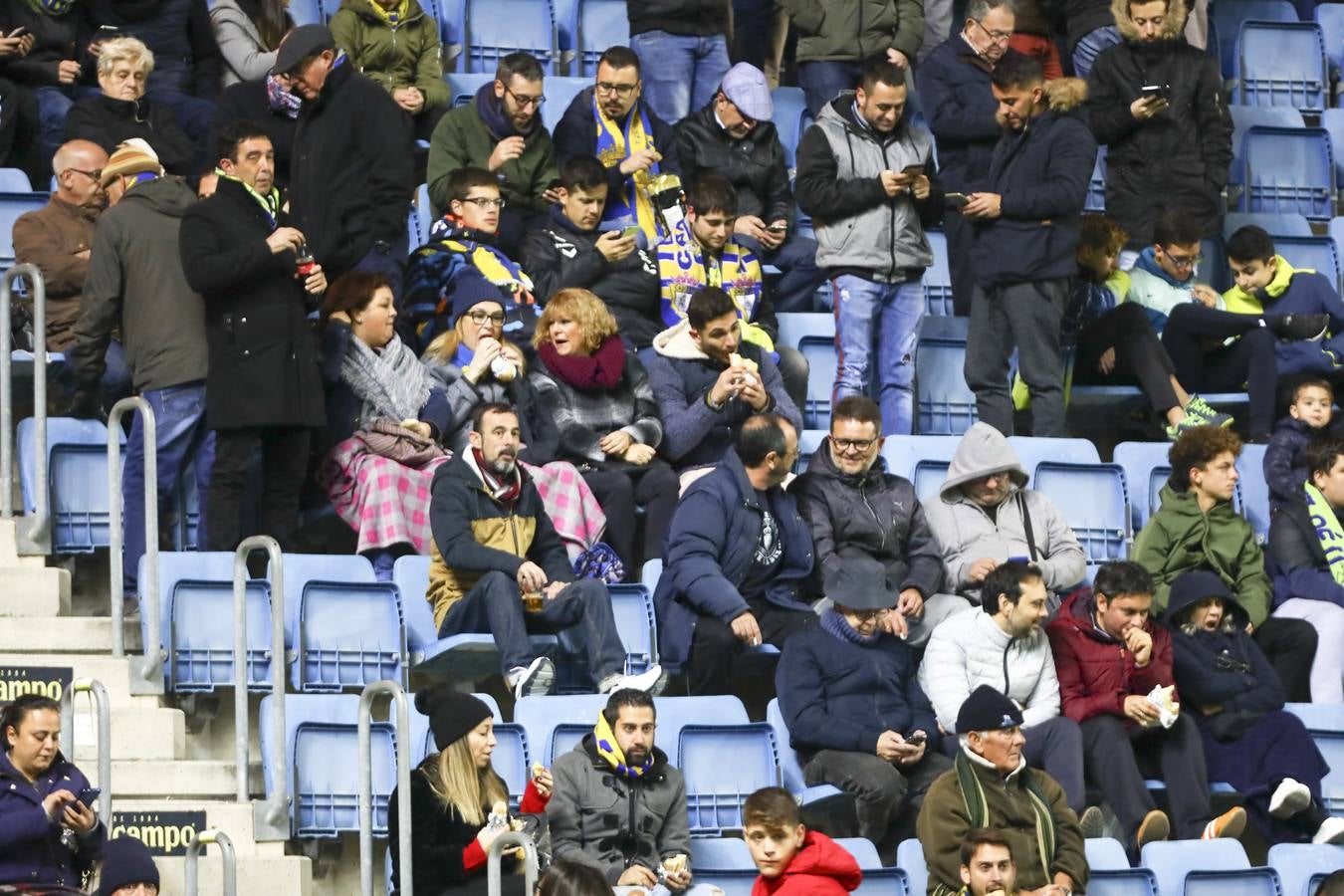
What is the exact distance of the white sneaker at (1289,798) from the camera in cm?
1013

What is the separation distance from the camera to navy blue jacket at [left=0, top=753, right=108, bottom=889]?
8.00 meters

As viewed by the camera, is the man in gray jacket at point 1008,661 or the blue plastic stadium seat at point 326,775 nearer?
the blue plastic stadium seat at point 326,775

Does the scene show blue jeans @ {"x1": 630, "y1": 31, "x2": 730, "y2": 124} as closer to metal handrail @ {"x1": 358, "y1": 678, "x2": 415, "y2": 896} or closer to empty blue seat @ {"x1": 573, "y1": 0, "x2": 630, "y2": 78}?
empty blue seat @ {"x1": 573, "y1": 0, "x2": 630, "y2": 78}

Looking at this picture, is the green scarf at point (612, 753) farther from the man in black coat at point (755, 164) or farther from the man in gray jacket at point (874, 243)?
the man in black coat at point (755, 164)

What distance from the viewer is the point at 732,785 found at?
31.6 feet

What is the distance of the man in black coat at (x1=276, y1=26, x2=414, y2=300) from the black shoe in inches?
152

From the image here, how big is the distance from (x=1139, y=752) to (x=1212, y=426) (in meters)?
1.60

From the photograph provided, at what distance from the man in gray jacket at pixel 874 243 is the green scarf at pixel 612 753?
313cm

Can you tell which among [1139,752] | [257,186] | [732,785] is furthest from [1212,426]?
[257,186]

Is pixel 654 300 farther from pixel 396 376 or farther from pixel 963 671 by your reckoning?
pixel 963 671

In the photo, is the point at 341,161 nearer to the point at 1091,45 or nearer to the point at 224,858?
the point at 224,858

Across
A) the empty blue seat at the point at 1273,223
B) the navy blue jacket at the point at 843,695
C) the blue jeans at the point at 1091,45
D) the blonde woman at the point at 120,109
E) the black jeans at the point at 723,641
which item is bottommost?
the navy blue jacket at the point at 843,695

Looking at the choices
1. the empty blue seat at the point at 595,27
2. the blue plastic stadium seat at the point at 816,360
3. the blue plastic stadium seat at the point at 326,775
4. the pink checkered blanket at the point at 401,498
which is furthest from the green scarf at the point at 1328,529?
the empty blue seat at the point at 595,27

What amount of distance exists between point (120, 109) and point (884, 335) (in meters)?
3.24
